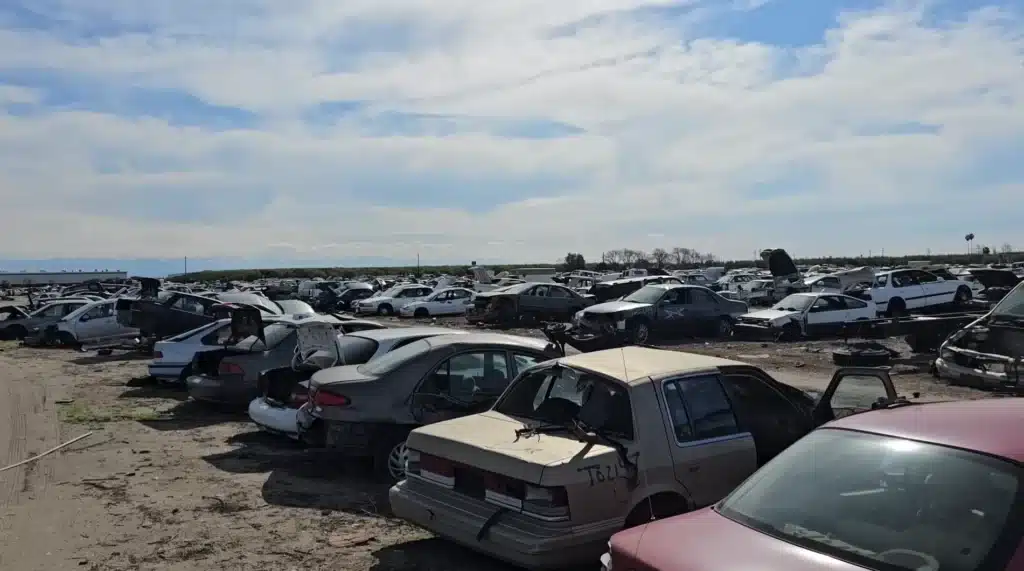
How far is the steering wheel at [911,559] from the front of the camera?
3171 mm

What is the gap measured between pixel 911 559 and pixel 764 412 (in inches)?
140

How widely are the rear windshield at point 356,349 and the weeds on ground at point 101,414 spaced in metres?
4.59

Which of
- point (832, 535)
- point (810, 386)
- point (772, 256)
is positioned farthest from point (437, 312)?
point (832, 535)

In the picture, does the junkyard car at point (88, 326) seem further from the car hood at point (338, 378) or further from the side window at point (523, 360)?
the side window at point (523, 360)

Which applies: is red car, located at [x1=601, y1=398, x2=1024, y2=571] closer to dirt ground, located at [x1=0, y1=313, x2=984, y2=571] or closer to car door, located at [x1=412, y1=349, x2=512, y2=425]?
dirt ground, located at [x1=0, y1=313, x2=984, y2=571]

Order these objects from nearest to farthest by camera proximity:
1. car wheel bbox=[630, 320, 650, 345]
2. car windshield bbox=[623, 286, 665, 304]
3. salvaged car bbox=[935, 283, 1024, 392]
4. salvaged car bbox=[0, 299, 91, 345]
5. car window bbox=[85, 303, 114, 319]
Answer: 1. salvaged car bbox=[935, 283, 1024, 392]
2. car wheel bbox=[630, 320, 650, 345]
3. car windshield bbox=[623, 286, 665, 304]
4. car window bbox=[85, 303, 114, 319]
5. salvaged car bbox=[0, 299, 91, 345]

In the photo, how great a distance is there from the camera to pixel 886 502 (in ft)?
11.7

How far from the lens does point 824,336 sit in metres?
23.7

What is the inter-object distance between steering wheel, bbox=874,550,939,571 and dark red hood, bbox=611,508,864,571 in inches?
6.0

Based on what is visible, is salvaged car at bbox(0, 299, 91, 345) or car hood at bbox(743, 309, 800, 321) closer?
car hood at bbox(743, 309, 800, 321)

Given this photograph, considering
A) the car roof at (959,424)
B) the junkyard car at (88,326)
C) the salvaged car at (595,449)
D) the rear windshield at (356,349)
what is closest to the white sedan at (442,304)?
the junkyard car at (88,326)

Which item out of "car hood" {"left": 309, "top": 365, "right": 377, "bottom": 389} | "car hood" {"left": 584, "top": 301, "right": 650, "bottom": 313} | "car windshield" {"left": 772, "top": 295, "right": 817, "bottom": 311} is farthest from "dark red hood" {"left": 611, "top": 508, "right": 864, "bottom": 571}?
"car windshield" {"left": 772, "top": 295, "right": 817, "bottom": 311}

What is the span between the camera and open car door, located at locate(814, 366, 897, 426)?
Result: 585 cm

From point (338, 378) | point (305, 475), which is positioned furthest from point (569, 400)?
point (305, 475)
